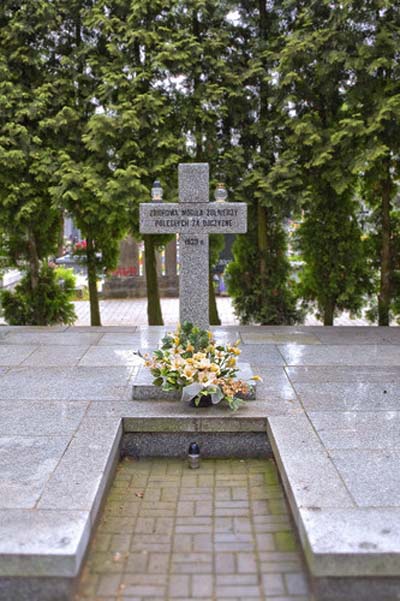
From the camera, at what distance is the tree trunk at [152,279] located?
30.4ft

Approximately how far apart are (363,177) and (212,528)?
6311 millimetres

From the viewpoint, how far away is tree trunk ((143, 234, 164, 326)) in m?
9.26

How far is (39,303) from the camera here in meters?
9.55

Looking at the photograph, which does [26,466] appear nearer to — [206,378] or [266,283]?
[206,378]

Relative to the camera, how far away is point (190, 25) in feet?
28.7

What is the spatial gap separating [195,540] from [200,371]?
5.05 ft

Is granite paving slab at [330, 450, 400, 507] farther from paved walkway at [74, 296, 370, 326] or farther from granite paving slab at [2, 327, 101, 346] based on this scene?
paved walkway at [74, 296, 370, 326]

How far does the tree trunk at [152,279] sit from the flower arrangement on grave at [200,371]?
4384mm

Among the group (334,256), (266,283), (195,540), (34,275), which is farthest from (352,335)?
(195,540)

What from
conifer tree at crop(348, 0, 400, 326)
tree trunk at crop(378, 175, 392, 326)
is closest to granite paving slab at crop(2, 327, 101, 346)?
conifer tree at crop(348, 0, 400, 326)

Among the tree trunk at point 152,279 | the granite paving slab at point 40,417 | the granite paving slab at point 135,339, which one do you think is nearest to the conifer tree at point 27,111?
the tree trunk at point 152,279

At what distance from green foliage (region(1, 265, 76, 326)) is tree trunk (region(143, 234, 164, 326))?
1.38 meters

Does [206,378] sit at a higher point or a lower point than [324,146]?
lower

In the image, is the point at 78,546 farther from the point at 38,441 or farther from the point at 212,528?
the point at 38,441
